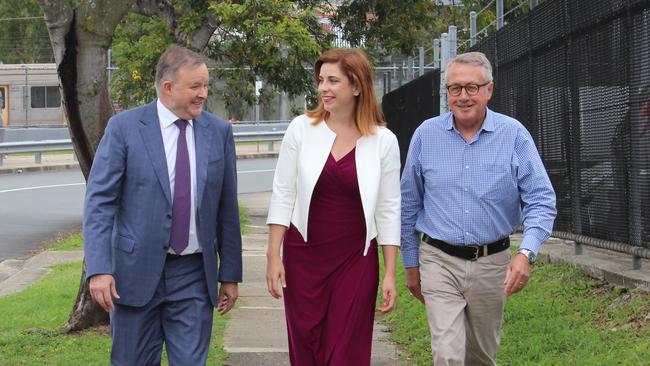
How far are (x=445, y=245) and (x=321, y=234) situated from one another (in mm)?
582

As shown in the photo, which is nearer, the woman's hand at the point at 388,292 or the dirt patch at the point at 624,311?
the woman's hand at the point at 388,292

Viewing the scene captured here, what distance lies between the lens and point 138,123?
17.0ft

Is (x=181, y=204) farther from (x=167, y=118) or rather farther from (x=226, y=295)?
(x=226, y=295)

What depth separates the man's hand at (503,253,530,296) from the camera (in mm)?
5176

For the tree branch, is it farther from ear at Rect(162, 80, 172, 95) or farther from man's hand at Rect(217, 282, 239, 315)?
man's hand at Rect(217, 282, 239, 315)

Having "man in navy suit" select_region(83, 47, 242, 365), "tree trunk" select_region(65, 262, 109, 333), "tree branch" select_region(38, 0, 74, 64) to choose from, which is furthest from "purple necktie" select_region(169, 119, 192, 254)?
"tree trunk" select_region(65, 262, 109, 333)

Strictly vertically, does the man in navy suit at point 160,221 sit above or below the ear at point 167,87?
below

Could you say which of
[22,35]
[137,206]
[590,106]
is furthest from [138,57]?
[22,35]

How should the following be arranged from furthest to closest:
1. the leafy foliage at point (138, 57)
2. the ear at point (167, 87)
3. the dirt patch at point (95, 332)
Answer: the leafy foliage at point (138, 57) < the dirt patch at point (95, 332) < the ear at point (167, 87)

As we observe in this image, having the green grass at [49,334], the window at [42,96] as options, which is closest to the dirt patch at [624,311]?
the green grass at [49,334]

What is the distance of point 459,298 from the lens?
545cm

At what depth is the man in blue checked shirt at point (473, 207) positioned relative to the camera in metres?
5.38

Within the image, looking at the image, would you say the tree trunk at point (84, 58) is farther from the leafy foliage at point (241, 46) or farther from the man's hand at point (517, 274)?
the leafy foliage at point (241, 46)

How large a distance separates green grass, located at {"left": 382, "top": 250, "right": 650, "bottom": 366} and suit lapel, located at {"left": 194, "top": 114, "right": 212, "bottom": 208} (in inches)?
97.0
